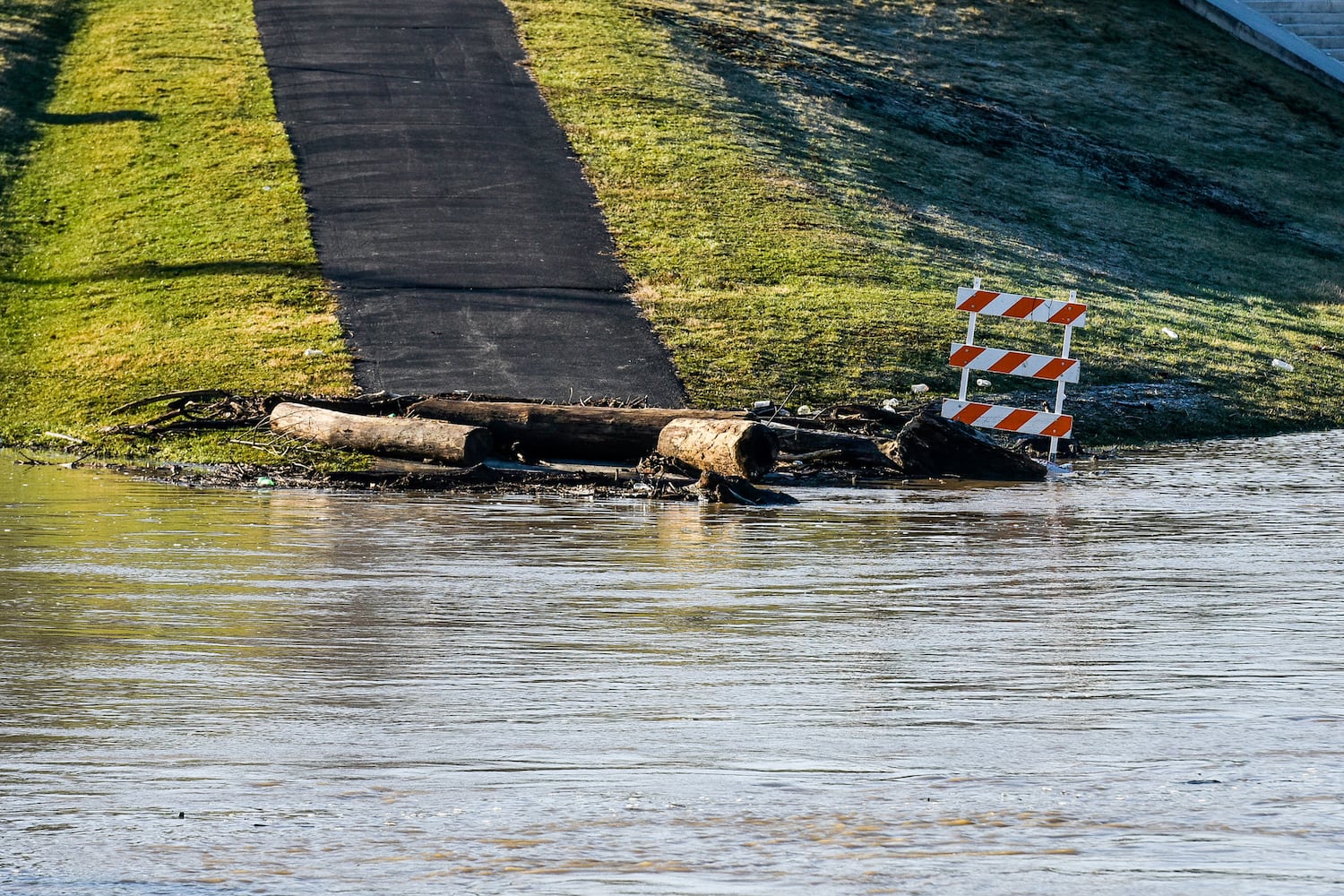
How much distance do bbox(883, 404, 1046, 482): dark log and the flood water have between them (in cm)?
298

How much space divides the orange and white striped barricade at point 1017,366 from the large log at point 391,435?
4406mm

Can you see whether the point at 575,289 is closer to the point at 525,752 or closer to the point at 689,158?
the point at 689,158

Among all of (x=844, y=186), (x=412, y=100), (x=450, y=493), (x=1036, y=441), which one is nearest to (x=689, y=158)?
(x=844, y=186)

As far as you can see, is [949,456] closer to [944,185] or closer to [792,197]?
[792,197]

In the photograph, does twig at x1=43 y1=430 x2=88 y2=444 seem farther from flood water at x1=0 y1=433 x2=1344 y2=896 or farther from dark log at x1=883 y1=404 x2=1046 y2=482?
dark log at x1=883 y1=404 x2=1046 y2=482

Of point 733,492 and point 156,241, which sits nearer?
point 733,492

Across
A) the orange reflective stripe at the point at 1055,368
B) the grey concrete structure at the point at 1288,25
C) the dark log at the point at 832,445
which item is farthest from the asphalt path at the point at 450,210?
the grey concrete structure at the point at 1288,25

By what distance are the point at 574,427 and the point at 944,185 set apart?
562 inches

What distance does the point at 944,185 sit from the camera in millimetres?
26156

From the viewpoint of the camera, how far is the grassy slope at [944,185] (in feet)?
59.5

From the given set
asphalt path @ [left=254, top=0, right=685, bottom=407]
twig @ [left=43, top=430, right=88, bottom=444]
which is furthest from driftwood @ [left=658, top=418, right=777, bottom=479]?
twig @ [left=43, top=430, right=88, bottom=444]

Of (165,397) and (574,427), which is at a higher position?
(574,427)

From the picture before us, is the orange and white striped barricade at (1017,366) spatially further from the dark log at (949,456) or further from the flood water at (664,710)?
the flood water at (664,710)

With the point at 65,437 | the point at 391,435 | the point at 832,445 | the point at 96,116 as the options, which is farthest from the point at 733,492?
the point at 96,116
